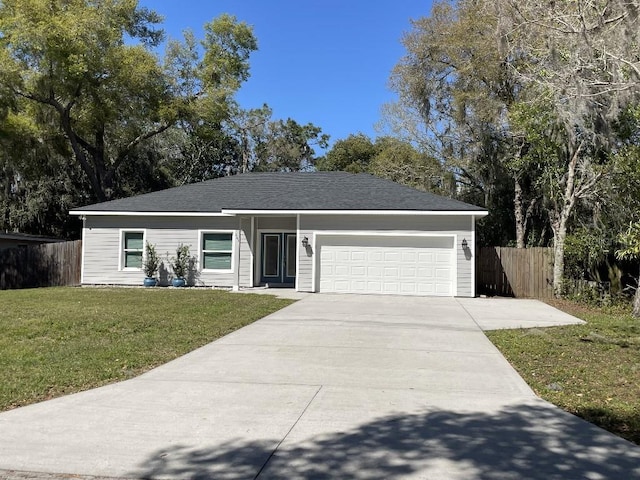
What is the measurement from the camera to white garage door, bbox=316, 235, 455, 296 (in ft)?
57.5

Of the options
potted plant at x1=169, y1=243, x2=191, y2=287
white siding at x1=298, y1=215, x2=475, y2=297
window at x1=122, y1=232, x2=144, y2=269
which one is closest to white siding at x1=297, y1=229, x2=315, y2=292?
white siding at x1=298, y1=215, x2=475, y2=297

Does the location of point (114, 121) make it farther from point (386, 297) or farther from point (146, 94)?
point (386, 297)

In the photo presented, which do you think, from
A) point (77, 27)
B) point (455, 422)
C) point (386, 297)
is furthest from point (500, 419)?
point (77, 27)

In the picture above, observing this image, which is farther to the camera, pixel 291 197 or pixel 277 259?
pixel 277 259

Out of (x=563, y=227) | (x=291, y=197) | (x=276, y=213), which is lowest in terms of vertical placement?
(x=563, y=227)

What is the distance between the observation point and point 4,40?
82.4 feet

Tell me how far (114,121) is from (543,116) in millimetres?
20951

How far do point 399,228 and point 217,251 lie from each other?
6561 millimetres

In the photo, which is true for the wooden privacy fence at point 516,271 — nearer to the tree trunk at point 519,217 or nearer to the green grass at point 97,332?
the tree trunk at point 519,217

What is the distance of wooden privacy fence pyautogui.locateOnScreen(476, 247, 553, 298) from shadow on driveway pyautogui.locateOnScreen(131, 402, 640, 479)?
14255 millimetres

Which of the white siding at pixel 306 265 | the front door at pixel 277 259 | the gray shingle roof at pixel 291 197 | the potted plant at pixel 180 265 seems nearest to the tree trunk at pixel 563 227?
the gray shingle roof at pixel 291 197

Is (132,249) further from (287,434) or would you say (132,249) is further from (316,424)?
(287,434)

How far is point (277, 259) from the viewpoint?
20.1m

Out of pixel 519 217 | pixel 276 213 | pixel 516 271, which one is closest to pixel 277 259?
pixel 276 213
